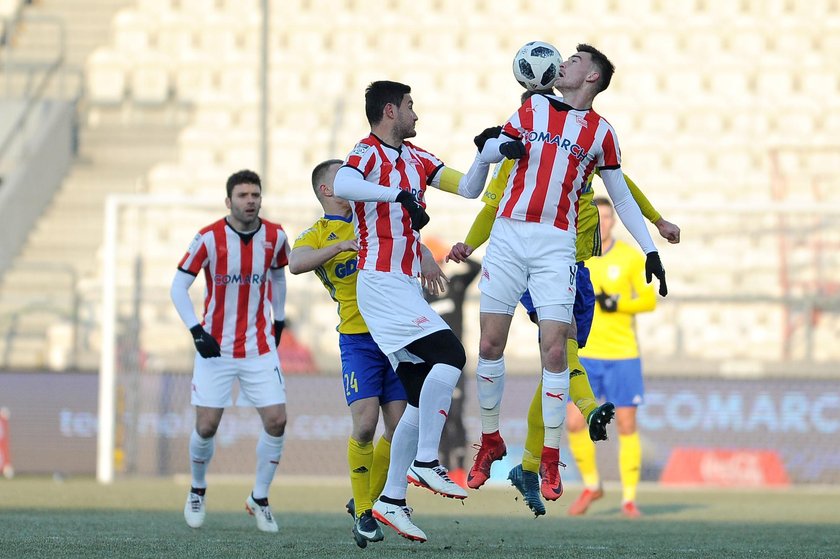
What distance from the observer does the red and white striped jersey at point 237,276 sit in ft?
30.0

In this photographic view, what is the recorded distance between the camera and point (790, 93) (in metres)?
19.5

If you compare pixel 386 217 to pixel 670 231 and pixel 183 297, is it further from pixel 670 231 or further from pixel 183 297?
pixel 183 297

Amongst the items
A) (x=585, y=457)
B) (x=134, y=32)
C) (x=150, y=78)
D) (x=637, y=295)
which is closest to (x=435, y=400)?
(x=585, y=457)

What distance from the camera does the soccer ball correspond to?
7.28 metres

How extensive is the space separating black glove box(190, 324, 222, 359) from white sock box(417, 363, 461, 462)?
1924 millimetres

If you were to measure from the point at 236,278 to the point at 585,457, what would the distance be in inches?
127

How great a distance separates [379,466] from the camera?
7.96 metres

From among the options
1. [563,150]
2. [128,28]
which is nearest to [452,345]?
[563,150]

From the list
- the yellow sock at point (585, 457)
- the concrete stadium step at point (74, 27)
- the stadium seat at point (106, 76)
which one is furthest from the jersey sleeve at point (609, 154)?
the concrete stadium step at point (74, 27)

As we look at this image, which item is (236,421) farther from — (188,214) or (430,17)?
(430,17)

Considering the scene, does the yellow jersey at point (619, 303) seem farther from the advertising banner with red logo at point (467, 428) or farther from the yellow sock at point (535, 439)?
the yellow sock at point (535, 439)

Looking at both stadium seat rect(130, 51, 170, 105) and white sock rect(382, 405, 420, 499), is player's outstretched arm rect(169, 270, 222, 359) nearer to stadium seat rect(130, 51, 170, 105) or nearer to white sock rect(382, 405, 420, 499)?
white sock rect(382, 405, 420, 499)

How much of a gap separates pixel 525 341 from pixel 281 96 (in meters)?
6.37

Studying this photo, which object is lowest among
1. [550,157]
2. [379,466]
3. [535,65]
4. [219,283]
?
[379,466]
